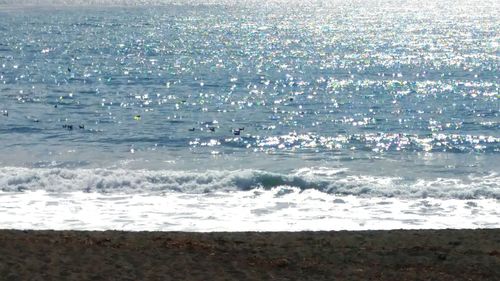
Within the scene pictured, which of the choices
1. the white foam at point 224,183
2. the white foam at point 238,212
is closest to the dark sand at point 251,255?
the white foam at point 238,212

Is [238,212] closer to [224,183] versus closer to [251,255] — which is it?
[224,183]

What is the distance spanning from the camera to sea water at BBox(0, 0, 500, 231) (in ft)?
73.3

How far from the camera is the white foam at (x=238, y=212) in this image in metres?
20.4

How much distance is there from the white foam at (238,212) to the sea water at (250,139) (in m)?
0.06

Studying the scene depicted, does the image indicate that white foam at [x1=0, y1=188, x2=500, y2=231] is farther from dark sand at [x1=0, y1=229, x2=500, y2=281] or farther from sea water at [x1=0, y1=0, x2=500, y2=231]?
dark sand at [x1=0, y1=229, x2=500, y2=281]

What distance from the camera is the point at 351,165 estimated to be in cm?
3038

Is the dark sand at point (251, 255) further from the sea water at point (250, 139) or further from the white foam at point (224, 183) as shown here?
the white foam at point (224, 183)

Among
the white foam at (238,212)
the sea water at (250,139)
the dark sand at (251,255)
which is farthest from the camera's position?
the sea water at (250,139)

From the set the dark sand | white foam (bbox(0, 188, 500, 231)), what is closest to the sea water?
white foam (bbox(0, 188, 500, 231))

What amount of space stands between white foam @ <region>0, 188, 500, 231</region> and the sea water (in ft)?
0.19

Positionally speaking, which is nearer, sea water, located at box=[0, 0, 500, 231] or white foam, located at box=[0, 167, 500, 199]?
sea water, located at box=[0, 0, 500, 231]

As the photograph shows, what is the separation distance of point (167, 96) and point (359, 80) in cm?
1441

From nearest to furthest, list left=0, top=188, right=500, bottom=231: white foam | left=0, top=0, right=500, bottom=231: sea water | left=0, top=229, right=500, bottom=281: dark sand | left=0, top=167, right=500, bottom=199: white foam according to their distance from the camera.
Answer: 1. left=0, top=229, right=500, bottom=281: dark sand
2. left=0, top=188, right=500, bottom=231: white foam
3. left=0, top=0, right=500, bottom=231: sea water
4. left=0, top=167, right=500, bottom=199: white foam

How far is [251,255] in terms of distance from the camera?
15.7m
